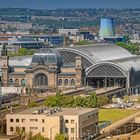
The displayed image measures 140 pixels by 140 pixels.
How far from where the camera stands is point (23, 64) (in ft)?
244

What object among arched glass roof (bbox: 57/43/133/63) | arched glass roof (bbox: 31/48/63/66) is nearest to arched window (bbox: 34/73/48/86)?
arched glass roof (bbox: 31/48/63/66)

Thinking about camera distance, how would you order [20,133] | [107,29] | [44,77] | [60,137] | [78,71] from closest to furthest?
1. [60,137]
2. [20,133]
3. [78,71]
4. [44,77]
5. [107,29]

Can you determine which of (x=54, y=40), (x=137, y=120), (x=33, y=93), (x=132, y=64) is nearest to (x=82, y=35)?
(x=54, y=40)

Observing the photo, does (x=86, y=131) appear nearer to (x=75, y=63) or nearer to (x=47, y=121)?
(x=47, y=121)

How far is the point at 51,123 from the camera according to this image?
1736 inches

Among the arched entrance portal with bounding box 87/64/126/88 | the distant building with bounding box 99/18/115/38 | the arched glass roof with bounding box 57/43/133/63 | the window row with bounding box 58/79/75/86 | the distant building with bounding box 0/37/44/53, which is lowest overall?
the window row with bounding box 58/79/75/86

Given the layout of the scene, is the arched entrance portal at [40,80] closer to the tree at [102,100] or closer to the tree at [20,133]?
the tree at [102,100]

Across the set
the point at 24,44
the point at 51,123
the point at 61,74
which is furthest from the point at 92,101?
the point at 24,44

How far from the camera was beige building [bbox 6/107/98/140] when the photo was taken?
145 feet

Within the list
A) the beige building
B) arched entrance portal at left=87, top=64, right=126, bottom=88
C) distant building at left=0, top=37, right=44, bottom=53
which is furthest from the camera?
distant building at left=0, top=37, right=44, bottom=53

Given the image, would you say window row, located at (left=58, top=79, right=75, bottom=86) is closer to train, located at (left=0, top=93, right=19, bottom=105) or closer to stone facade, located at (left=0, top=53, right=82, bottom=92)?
stone facade, located at (left=0, top=53, right=82, bottom=92)

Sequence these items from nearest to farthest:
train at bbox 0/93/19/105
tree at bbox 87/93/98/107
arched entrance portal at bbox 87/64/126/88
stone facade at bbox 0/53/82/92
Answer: tree at bbox 87/93/98/107 < train at bbox 0/93/19/105 < stone facade at bbox 0/53/82/92 < arched entrance portal at bbox 87/64/126/88

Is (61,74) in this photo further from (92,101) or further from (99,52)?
(92,101)

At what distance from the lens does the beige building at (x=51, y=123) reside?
44219 millimetres
